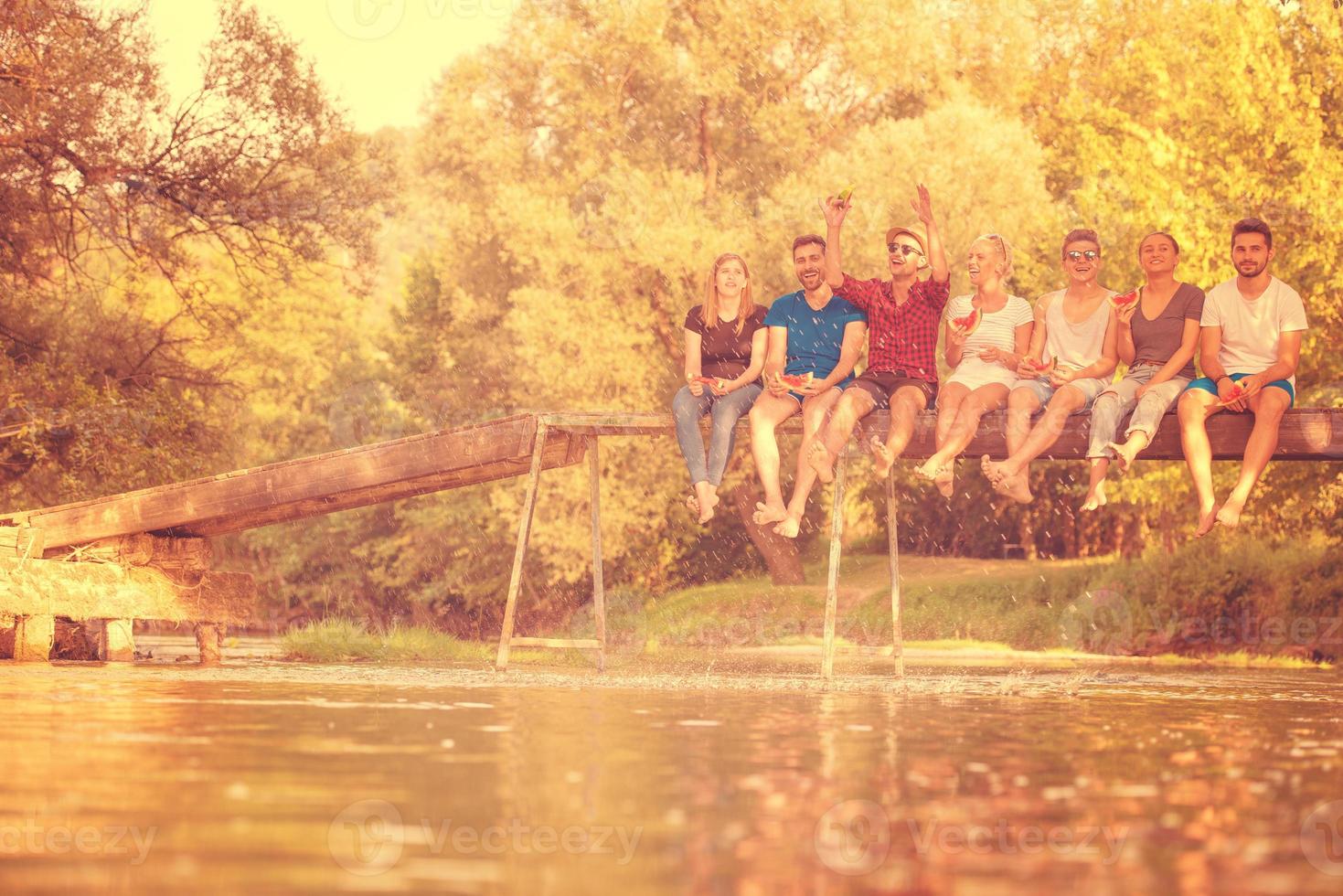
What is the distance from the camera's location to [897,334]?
13.1 m

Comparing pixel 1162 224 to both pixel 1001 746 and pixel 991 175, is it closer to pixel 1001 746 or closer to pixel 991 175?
pixel 991 175

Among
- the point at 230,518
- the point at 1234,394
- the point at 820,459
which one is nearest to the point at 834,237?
the point at 820,459

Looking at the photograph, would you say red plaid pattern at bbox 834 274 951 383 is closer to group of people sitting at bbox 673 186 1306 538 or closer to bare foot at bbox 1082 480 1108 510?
group of people sitting at bbox 673 186 1306 538

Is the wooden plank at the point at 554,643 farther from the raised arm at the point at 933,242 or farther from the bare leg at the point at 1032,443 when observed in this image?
the raised arm at the point at 933,242

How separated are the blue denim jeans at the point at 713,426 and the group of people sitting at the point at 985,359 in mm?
→ 13

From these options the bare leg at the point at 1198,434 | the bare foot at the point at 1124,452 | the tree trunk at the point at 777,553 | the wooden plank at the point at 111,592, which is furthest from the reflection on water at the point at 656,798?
the tree trunk at the point at 777,553

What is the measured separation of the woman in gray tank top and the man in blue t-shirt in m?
1.84

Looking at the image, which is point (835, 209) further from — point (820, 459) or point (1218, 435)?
point (1218, 435)

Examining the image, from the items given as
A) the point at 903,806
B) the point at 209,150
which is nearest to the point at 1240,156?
the point at 209,150

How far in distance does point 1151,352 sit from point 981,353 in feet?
3.82

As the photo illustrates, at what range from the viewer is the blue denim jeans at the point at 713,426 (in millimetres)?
12953

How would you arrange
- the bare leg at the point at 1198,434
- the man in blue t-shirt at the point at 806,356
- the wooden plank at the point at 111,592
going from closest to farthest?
the bare leg at the point at 1198,434
the man in blue t-shirt at the point at 806,356
the wooden plank at the point at 111,592

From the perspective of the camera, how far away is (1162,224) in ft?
82.6

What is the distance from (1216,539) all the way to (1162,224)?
5.36 meters
